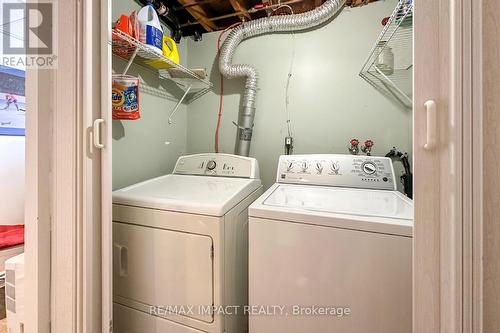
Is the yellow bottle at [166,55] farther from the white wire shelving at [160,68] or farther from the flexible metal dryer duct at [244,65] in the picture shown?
the flexible metal dryer duct at [244,65]

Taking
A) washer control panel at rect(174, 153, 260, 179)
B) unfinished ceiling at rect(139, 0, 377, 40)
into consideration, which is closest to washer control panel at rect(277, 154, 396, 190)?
washer control panel at rect(174, 153, 260, 179)

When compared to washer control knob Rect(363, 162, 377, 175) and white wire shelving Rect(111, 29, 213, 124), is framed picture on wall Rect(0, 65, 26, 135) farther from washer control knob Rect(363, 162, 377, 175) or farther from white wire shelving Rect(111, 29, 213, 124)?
washer control knob Rect(363, 162, 377, 175)

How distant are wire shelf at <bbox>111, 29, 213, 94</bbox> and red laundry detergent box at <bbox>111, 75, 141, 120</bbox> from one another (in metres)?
0.12

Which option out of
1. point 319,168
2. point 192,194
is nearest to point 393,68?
point 319,168

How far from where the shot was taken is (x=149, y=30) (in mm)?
1531

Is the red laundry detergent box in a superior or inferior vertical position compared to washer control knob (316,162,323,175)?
superior

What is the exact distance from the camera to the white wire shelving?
1431 millimetres

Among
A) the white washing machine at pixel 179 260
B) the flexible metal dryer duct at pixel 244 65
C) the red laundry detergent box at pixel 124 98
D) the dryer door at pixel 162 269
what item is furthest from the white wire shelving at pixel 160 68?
the dryer door at pixel 162 269

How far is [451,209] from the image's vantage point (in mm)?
537

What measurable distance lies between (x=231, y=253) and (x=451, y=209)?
0.90 meters

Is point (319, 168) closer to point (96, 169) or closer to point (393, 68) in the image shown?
point (393, 68)

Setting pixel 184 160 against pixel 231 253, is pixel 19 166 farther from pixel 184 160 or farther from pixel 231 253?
pixel 231 253

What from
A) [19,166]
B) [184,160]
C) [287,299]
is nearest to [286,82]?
[184,160]

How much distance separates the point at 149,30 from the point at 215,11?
870mm
